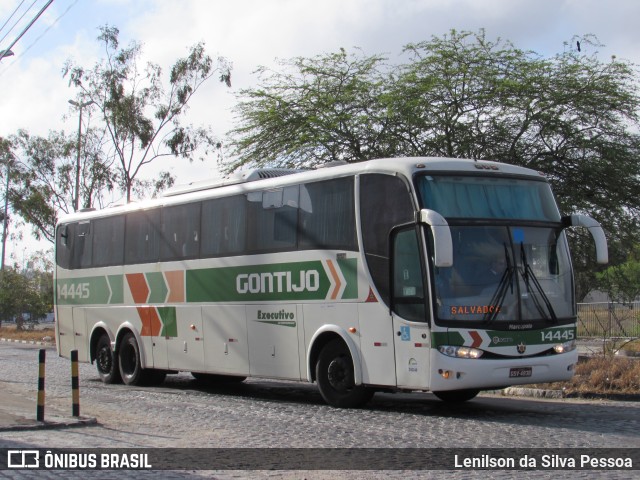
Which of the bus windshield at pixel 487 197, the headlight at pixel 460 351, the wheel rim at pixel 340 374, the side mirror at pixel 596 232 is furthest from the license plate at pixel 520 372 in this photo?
the wheel rim at pixel 340 374

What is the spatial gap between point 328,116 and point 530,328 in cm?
1386

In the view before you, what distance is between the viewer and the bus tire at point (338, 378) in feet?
45.7

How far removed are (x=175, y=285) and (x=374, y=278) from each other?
5833mm

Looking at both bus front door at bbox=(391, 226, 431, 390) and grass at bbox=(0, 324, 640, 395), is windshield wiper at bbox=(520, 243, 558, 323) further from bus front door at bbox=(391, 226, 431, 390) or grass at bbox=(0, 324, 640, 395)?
grass at bbox=(0, 324, 640, 395)

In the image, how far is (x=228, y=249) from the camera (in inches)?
650

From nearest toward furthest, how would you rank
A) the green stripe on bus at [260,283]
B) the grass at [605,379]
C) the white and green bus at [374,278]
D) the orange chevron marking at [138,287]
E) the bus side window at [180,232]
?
the white and green bus at [374,278]
the green stripe on bus at [260,283]
the grass at [605,379]
the bus side window at [180,232]
the orange chevron marking at [138,287]

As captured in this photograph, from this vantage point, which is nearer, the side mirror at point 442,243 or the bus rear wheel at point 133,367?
the side mirror at point 442,243

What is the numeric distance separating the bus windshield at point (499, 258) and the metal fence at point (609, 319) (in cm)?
1455

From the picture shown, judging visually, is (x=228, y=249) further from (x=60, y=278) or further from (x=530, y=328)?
(x=60, y=278)

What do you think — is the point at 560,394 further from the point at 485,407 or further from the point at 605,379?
the point at 485,407

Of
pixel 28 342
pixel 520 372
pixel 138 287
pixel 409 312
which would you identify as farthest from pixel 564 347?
pixel 28 342

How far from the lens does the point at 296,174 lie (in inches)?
605

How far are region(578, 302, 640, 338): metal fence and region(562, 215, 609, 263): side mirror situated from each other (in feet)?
47.1

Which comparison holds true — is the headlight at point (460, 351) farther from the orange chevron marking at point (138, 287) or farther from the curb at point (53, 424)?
the orange chevron marking at point (138, 287)
